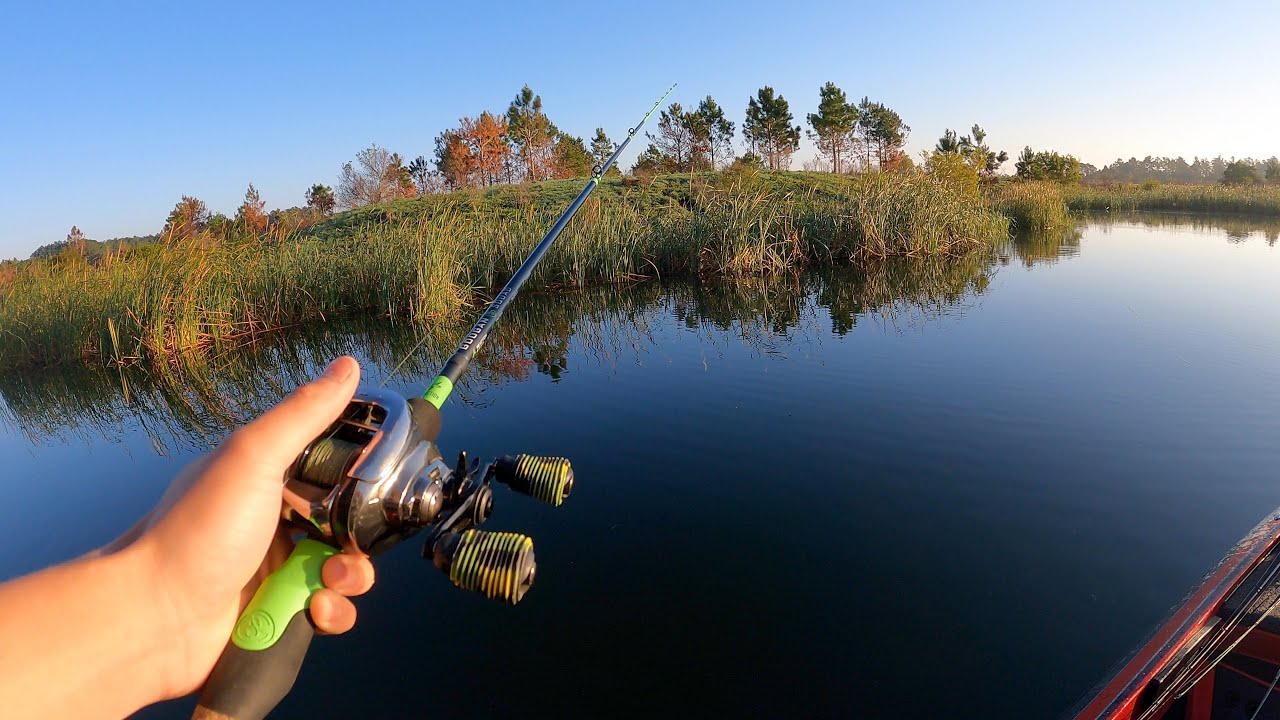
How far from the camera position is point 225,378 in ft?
25.0

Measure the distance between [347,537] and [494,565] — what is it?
0.86 feet

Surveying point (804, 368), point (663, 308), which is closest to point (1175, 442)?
point (804, 368)

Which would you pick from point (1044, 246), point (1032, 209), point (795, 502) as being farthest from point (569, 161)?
point (795, 502)

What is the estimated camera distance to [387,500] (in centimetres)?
114

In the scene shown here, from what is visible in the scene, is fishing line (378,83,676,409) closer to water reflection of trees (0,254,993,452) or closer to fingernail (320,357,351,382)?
fingernail (320,357,351,382)

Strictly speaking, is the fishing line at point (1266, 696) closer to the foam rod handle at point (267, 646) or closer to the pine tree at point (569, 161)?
the foam rod handle at point (267, 646)

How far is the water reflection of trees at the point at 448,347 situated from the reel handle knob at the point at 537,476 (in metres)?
4.62

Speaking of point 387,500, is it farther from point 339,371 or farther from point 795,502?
point 795,502

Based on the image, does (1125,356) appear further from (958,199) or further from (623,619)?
(958,199)

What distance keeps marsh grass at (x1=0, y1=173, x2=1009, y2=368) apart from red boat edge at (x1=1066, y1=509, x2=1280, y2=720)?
32.1ft

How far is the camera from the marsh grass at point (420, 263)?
8664mm

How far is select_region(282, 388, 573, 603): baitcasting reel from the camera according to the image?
43.1 inches

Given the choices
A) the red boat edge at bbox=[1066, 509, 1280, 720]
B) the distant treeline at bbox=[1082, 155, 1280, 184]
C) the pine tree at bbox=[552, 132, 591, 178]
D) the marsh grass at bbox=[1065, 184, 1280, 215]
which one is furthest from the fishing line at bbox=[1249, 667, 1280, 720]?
the distant treeline at bbox=[1082, 155, 1280, 184]

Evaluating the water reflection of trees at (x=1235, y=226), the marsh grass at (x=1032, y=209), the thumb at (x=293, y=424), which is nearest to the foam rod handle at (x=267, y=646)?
the thumb at (x=293, y=424)
